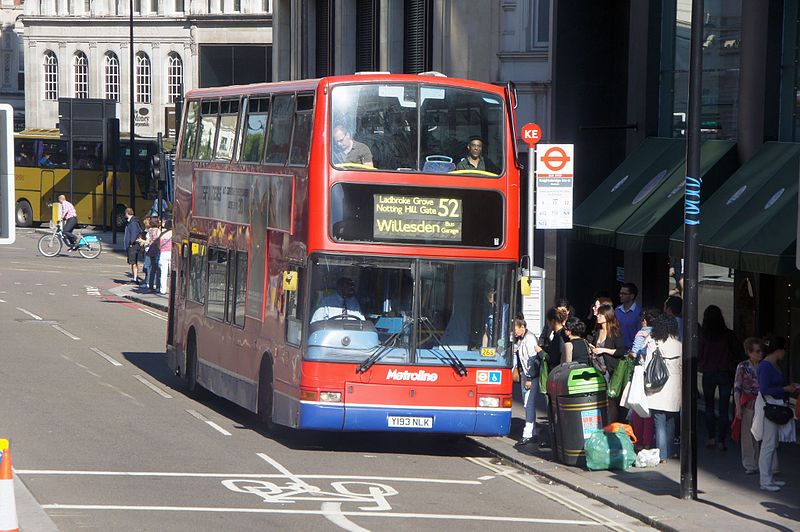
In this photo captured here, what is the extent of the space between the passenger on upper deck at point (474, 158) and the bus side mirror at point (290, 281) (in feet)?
7.45

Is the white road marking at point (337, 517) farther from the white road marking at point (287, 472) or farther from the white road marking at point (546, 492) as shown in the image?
the white road marking at point (546, 492)

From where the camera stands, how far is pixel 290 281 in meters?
16.9

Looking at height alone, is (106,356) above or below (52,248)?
below

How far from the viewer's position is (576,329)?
676 inches

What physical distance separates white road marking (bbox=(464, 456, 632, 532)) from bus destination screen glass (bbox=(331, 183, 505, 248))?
2.57 m

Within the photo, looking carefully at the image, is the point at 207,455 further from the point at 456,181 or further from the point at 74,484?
the point at 456,181

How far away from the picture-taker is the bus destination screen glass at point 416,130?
16578mm

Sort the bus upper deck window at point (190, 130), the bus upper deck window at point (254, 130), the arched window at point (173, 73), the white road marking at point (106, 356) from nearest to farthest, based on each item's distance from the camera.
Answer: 1. the bus upper deck window at point (254, 130)
2. the bus upper deck window at point (190, 130)
3. the white road marking at point (106, 356)
4. the arched window at point (173, 73)

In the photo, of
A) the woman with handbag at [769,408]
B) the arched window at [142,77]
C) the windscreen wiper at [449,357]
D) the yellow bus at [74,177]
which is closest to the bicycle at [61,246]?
the yellow bus at [74,177]

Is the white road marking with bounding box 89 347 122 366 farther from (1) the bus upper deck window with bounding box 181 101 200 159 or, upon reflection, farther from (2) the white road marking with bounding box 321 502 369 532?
(2) the white road marking with bounding box 321 502 369 532

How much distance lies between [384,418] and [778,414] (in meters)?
4.45

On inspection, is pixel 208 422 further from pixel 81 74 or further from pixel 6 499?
pixel 81 74

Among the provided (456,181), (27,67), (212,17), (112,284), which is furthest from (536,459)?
(27,67)

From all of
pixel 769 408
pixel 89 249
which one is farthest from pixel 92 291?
pixel 769 408
